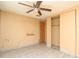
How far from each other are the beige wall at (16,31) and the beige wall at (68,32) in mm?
Result: 2978

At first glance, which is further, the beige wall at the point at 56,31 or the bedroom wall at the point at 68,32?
the beige wall at the point at 56,31

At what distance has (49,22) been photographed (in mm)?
Answer: 6039

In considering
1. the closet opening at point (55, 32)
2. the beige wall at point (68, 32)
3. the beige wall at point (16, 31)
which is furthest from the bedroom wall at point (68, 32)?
the beige wall at point (16, 31)

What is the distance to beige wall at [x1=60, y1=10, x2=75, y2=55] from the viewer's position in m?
3.96

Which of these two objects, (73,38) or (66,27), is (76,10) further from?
(73,38)

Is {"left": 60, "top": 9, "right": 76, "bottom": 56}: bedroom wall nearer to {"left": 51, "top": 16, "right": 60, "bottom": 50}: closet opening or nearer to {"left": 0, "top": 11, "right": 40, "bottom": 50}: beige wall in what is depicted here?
{"left": 51, "top": 16, "right": 60, "bottom": 50}: closet opening

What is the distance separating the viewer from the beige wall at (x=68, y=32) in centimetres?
396

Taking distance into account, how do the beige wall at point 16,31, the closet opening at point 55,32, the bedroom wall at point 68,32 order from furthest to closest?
the closet opening at point 55,32
the beige wall at point 16,31
the bedroom wall at point 68,32

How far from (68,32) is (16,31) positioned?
11.8 ft

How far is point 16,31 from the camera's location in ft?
17.3

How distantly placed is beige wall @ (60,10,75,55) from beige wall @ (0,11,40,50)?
2.98 m

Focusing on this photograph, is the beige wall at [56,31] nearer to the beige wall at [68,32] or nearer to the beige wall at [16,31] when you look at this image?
the beige wall at [68,32]

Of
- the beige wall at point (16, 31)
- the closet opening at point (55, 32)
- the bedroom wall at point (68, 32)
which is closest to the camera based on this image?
the bedroom wall at point (68, 32)

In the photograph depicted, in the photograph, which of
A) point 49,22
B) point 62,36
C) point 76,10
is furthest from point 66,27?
point 49,22
